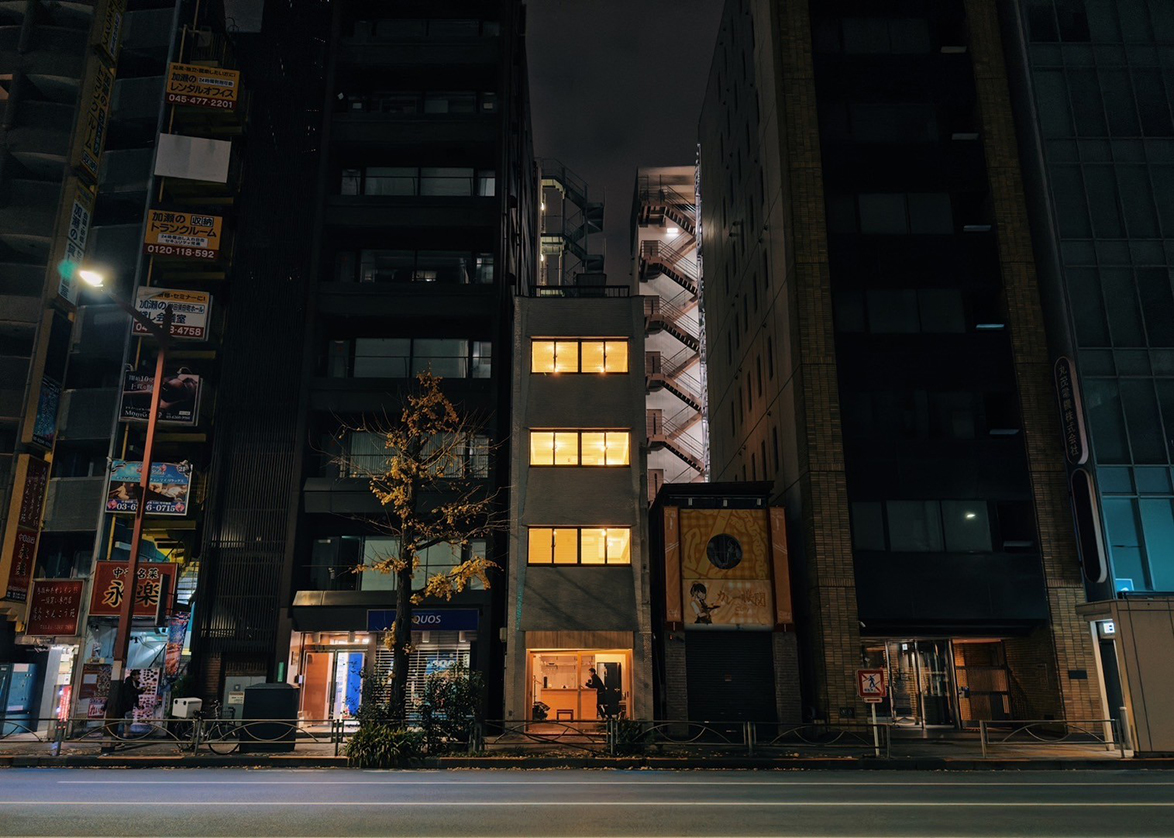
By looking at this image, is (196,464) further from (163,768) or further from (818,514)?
(818,514)

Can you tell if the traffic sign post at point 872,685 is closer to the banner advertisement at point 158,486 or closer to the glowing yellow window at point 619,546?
the glowing yellow window at point 619,546

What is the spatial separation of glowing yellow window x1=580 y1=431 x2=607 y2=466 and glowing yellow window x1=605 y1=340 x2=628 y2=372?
2540 millimetres

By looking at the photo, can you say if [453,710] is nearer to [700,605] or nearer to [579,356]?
[700,605]

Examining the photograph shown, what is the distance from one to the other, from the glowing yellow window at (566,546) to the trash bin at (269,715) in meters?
9.75

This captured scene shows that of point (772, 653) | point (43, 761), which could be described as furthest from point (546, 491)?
point (43, 761)

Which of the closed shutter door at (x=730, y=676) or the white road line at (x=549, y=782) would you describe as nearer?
the white road line at (x=549, y=782)

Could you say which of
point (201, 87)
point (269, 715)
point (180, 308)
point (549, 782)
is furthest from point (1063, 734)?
point (201, 87)

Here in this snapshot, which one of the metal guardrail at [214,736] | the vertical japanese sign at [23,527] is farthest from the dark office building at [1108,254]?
the vertical japanese sign at [23,527]

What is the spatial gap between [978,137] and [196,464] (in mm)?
36678

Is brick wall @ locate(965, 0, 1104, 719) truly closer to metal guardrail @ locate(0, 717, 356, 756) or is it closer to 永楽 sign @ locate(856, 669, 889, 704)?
永楽 sign @ locate(856, 669, 889, 704)

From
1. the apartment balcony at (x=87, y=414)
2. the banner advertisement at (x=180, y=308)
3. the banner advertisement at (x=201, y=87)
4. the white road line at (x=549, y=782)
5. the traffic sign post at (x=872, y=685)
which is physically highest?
the banner advertisement at (x=201, y=87)

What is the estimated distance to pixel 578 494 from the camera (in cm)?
2959

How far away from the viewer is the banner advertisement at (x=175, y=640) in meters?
36.6

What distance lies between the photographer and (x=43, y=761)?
20.9m
